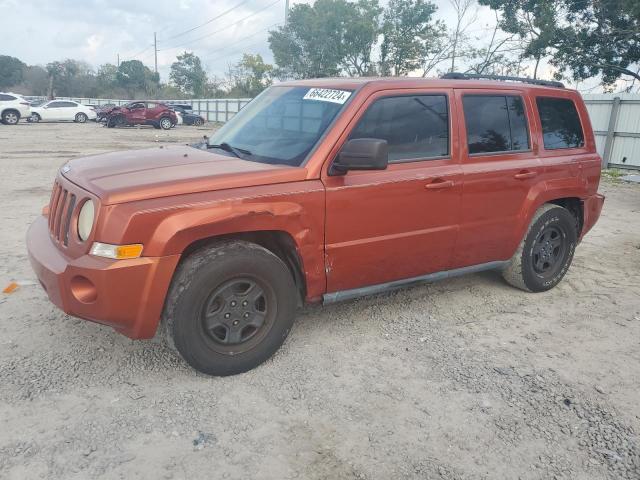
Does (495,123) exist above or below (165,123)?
above

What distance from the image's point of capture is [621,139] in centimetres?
1430

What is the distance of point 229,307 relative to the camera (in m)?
3.20

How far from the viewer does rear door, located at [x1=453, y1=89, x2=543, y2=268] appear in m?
4.04

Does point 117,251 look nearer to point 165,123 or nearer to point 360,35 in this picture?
point 165,123

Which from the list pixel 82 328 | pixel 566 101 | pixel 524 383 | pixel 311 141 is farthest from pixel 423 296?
pixel 82 328

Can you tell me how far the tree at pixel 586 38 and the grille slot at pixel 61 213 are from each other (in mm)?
22044

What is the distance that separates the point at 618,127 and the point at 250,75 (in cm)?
5099

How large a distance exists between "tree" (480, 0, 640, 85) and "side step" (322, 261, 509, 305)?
19.8 m

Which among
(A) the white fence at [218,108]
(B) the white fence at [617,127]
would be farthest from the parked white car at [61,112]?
(B) the white fence at [617,127]

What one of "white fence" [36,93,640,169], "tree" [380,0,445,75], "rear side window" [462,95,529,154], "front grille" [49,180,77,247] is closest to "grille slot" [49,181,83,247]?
"front grille" [49,180,77,247]

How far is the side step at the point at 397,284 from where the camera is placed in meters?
3.61

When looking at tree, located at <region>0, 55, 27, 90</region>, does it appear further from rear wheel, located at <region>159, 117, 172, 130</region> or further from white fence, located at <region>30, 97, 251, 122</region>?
rear wheel, located at <region>159, 117, 172, 130</region>

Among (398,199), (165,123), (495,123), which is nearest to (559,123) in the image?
(495,123)

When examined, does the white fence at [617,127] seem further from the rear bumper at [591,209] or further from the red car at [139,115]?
the red car at [139,115]
